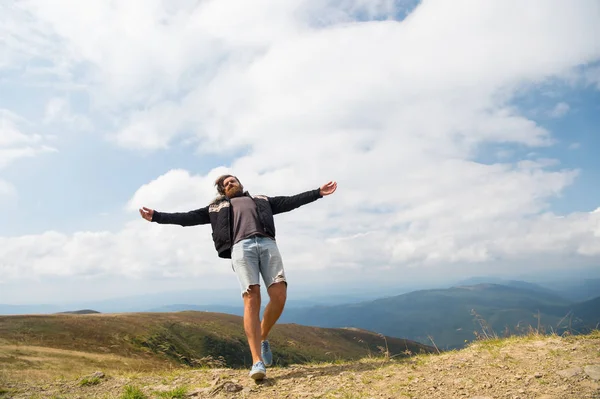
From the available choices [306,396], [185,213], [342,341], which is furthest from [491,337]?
[342,341]

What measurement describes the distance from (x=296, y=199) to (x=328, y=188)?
2.27 ft

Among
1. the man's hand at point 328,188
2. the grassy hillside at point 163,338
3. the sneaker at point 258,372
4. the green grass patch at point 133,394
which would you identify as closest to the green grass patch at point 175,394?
the green grass patch at point 133,394

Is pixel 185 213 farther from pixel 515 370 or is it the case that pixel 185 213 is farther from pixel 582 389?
pixel 582 389

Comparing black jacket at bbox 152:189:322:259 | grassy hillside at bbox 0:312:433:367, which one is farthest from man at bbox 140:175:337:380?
grassy hillside at bbox 0:312:433:367

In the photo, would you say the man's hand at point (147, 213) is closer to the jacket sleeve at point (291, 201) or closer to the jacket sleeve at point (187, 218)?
the jacket sleeve at point (187, 218)

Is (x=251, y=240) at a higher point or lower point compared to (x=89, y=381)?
higher

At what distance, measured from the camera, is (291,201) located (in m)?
7.35

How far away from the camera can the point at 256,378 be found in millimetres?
5793

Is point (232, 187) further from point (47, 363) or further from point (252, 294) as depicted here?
point (47, 363)

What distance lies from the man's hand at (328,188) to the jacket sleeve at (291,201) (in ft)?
0.25

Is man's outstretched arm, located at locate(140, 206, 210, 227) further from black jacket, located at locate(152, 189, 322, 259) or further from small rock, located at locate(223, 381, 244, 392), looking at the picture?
small rock, located at locate(223, 381, 244, 392)

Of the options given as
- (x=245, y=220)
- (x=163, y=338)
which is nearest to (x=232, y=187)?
(x=245, y=220)

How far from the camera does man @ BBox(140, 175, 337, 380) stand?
6141 mm

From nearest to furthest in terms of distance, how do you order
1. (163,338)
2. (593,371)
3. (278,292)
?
(593,371), (278,292), (163,338)
